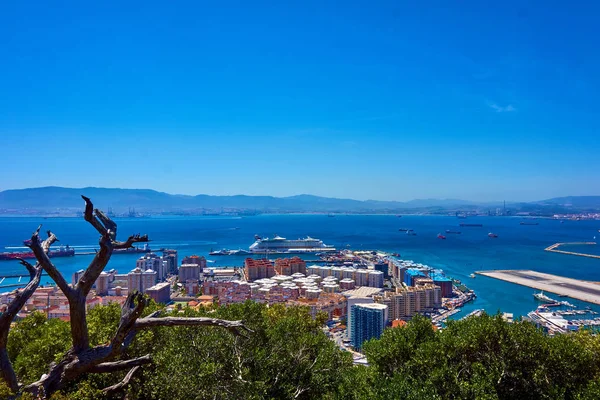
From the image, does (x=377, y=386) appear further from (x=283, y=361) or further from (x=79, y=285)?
(x=79, y=285)

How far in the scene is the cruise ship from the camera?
5222cm

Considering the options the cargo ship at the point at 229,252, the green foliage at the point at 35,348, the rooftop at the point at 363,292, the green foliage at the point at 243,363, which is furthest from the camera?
the cargo ship at the point at 229,252

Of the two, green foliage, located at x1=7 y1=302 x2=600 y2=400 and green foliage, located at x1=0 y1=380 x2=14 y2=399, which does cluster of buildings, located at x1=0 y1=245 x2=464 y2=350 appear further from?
green foliage, located at x1=0 y1=380 x2=14 y2=399

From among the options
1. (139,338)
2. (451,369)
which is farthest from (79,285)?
(451,369)

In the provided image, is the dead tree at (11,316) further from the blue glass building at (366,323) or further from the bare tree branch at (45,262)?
the blue glass building at (366,323)

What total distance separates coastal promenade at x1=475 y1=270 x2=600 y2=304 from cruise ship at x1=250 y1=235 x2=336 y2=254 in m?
22.8

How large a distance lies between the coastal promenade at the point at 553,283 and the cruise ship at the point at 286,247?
22822 mm

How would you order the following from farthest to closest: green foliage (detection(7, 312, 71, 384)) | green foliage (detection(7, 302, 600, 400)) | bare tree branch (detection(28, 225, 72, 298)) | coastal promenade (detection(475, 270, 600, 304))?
coastal promenade (detection(475, 270, 600, 304)) → green foliage (detection(7, 312, 71, 384)) → green foliage (detection(7, 302, 600, 400)) → bare tree branch (detection(28, 225, 72, 298))

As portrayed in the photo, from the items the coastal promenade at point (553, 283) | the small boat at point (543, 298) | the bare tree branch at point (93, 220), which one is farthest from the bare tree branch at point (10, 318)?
the coastal promenade at point (553, 283)

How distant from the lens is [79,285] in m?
2.71

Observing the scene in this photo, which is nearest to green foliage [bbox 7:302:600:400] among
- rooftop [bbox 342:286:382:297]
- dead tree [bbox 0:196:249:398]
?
dead tree [bbox 0:196:249:398]

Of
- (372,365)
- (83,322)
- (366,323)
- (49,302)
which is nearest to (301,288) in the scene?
(366,323)

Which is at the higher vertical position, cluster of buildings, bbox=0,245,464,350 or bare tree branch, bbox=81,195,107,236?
bare tree branch, bbox=81,195,107,236

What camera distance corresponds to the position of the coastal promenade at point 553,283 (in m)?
25.7
